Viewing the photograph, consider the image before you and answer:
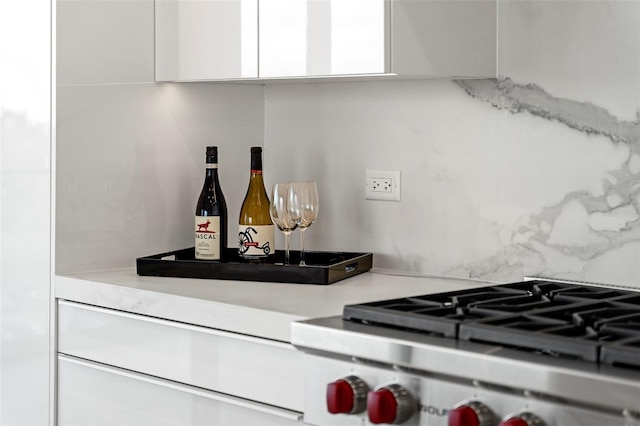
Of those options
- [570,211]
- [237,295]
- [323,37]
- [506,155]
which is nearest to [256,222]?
[237,295]

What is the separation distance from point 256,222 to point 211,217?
0.12 metres

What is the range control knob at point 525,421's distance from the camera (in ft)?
4.74

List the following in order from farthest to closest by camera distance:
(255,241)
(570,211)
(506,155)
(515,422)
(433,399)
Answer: (255,241), (506,155), (570,211), (433,399), (515,422)

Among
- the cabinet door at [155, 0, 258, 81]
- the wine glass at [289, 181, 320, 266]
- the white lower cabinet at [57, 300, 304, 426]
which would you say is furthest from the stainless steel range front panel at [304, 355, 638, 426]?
the cabinet door at [155, 0, 258, 81]

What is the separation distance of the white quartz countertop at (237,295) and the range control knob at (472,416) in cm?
48

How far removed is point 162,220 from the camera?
267cm

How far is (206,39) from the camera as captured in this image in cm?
254

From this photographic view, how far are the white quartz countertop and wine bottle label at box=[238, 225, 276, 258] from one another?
136 mm

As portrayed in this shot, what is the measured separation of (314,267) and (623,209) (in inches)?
27.2

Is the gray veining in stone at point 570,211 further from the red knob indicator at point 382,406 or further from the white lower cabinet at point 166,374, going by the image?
the red knob indicator at point 382,406

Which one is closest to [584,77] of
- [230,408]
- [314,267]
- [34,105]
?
[314,267]

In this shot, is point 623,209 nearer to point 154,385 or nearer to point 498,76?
point 498,76

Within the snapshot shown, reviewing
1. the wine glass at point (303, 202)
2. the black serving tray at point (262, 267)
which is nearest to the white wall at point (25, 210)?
the black serving tray at point (262, 267)

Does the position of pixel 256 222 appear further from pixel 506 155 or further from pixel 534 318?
pixel 534 318
